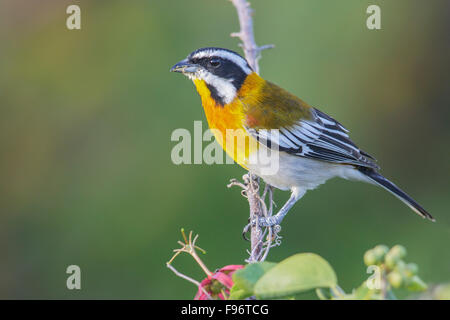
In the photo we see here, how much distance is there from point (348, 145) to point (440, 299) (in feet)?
9.71

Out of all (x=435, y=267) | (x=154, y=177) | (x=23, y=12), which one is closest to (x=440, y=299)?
(x=435, y=267)

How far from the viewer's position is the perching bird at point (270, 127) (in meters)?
4.08

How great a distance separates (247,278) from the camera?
5.88 feet

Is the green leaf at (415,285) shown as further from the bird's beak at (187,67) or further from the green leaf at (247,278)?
the bird's beak at (187,67)

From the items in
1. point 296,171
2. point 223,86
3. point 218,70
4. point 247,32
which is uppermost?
point 247,32

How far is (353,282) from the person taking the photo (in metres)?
4.62

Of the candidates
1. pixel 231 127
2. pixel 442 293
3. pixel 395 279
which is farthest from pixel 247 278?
pixel 231 127

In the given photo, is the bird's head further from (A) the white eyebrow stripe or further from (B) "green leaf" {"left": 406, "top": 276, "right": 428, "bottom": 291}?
(B) "green leaf" {"left": 406, "top": 276, "right": 428, "bottom": 291}

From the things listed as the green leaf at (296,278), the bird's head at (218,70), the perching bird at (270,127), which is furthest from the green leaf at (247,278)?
the bird's head at (218,70)

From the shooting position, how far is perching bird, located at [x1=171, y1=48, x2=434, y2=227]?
13.4 ft

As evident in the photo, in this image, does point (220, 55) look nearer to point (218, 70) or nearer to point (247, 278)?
point (218, 70)

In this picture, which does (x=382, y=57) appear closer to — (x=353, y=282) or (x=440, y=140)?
(x=440, y=140)

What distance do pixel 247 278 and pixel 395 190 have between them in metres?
2.91

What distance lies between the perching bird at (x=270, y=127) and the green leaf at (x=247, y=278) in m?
2.10
